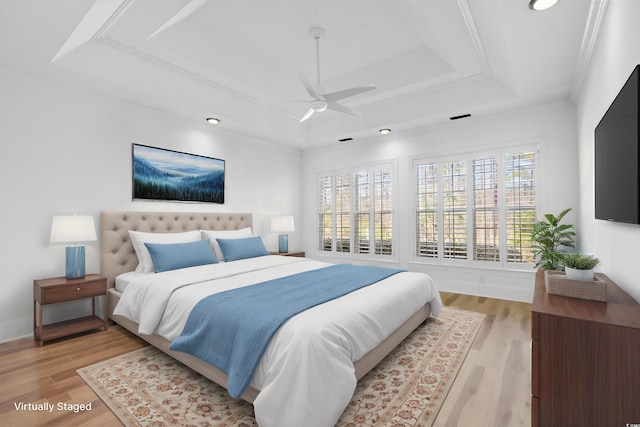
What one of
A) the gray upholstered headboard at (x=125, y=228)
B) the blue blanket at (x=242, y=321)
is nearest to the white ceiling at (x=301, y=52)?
the gray upholstered headboard at (x=125, y=228)

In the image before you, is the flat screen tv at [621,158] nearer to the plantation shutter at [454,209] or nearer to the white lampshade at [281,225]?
the plantation shutter at [454,209]

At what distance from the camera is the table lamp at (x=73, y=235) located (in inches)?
117

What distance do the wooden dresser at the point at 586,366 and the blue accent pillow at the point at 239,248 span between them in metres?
3.31

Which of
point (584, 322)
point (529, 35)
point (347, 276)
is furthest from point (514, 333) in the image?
point (529, 35)

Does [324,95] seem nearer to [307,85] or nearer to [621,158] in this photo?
[307,85]

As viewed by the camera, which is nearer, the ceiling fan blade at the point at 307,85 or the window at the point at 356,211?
the ceiling fan blade at the point at 307,85

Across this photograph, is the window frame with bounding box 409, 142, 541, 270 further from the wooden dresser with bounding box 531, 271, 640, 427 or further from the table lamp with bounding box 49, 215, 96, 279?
the table lamp with bounding box 49, 215, 96, 279

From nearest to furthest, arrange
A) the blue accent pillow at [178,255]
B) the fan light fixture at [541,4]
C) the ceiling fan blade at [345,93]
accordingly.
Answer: the fan light fixture at [541,4] → the ceiling fan blade at [345,93] → the blue accent pillow at [178,255]

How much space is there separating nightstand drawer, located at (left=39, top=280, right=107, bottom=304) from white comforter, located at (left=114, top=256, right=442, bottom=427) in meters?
0.31

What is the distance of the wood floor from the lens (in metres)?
1.85

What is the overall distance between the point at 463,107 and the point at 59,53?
14.3 feet

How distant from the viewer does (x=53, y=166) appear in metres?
3.20

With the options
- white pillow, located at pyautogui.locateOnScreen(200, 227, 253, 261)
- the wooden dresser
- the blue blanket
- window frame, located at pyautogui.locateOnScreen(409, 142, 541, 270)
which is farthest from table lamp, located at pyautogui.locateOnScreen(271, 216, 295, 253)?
the wooden dresser

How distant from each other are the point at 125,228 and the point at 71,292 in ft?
3.03
